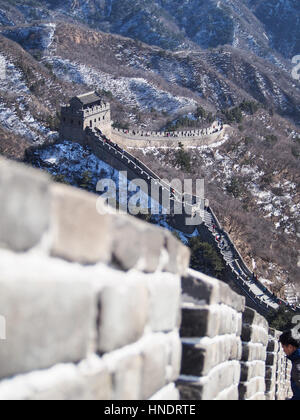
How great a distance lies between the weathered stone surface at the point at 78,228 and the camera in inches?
60.7

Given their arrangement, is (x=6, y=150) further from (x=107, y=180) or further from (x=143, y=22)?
(x=143, y=22)

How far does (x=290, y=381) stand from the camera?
349 inches

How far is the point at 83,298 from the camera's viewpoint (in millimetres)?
1696

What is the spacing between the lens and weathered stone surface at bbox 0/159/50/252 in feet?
4.56

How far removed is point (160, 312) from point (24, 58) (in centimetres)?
5551

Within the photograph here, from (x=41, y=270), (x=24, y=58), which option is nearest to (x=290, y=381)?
(x=41, y=270)

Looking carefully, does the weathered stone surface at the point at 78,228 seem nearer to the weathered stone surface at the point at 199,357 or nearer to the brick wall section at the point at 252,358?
the weathered stone surface at the point at 199,357

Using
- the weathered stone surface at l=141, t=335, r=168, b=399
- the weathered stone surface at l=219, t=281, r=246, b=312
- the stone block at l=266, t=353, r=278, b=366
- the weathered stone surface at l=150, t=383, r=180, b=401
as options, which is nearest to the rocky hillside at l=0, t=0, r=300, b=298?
the stone block at l=266, t=353, r=278, b=366

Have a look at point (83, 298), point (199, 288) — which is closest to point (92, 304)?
point (83, 298)

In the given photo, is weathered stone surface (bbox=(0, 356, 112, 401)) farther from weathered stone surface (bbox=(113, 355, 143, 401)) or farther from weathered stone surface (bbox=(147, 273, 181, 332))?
weathered stone surface (bbox=(147, 273, 181, 332))

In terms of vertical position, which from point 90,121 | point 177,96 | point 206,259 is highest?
point 177,96

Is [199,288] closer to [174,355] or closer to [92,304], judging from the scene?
[174,355]

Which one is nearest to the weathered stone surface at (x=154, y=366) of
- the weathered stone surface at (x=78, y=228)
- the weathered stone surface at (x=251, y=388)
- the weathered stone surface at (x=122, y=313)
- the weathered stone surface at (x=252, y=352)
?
the weathered stone surface at (x=122, y=313)

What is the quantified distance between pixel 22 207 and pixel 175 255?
1.09 metres
